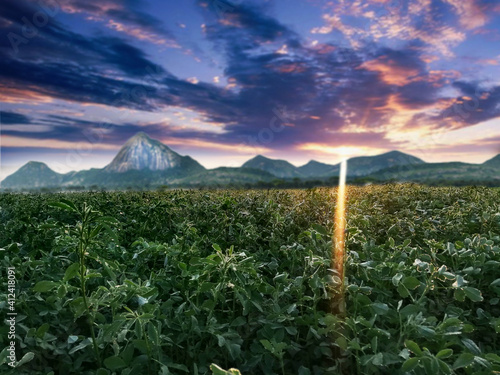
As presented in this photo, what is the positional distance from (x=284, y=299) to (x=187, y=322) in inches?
36.4

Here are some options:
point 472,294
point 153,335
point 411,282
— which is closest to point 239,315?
point 153,335

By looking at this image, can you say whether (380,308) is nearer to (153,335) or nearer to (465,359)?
(465,359)

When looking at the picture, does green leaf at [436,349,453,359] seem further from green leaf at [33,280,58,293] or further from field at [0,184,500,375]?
green leaf at [33,280,58,293]

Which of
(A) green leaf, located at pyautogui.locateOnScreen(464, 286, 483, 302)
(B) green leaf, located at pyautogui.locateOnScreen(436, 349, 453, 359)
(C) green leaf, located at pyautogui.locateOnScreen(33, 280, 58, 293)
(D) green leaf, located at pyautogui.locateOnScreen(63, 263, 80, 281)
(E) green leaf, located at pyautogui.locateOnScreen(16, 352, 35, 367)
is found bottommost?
(E) green leaf, located at pyautogui.locateOnScreen(16, 352, 35, 367)

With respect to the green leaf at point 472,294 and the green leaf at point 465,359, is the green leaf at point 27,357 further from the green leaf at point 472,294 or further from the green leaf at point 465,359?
the green leaf at point 472,294

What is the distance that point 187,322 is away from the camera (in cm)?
277

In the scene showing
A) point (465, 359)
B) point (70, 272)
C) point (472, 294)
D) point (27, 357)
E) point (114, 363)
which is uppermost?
point (70, 272)

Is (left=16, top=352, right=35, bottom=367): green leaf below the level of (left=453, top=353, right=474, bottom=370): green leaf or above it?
below

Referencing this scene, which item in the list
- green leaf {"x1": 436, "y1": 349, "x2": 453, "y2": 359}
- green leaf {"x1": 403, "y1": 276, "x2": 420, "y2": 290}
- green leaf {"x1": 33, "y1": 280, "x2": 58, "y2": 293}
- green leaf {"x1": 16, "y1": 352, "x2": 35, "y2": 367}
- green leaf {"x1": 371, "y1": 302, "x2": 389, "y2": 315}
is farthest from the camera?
green leaf {"x1": 403, "y1": 276, "x2": 420, "y2": 290}

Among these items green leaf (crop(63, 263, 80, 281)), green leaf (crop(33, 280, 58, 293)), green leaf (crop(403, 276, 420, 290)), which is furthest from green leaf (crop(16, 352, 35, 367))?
green leaf (crop(403, 276, 420, 290))

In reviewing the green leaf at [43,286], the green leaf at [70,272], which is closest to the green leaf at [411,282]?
the green leaf at [70,272]

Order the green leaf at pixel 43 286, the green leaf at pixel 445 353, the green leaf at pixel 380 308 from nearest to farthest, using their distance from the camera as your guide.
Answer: the green leaf at pixel 445 353 < the green leaf at pixel 43 286 < the green leaf at pixel 380 308

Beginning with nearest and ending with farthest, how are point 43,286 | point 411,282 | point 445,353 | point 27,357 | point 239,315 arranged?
point 445,353, point 27,357, point 43,286, point 411,282, point 239,315

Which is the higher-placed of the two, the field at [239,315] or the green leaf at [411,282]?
the green leaf at [411,282]
